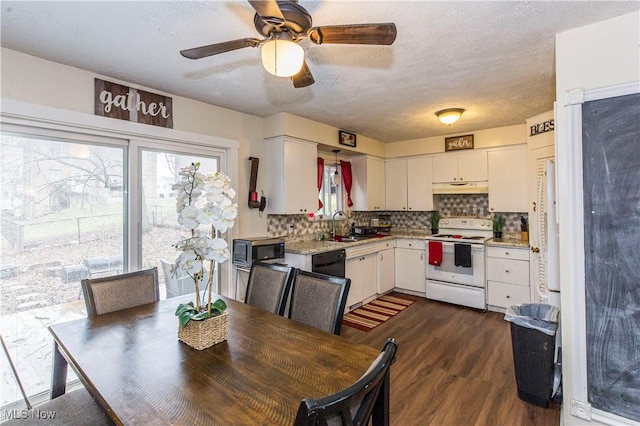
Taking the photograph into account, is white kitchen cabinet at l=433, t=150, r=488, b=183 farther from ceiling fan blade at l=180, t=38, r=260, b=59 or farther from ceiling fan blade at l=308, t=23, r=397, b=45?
ceiling fan blade at l=180, t=38, r=260, b=59

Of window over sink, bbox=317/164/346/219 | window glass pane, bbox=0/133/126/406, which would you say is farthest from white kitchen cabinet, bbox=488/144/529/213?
window glass pane, bbox=0/133/126/406

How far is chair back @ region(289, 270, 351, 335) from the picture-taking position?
170 centimetres

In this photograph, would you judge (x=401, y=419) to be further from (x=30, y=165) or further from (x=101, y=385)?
(x=30, y=165)

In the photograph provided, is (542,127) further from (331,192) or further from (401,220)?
(331,192)

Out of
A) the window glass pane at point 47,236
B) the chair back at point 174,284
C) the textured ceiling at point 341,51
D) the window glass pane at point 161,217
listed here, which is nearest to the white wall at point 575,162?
the textured ceiling at point 341,51

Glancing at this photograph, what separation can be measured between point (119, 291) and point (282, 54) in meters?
1.82

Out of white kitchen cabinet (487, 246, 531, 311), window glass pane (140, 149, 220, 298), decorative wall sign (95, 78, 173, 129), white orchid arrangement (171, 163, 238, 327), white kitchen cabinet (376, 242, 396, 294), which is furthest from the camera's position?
white kitchen cabinet (376, 242, 396, 294)

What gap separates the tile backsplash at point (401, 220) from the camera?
3854 millimetres

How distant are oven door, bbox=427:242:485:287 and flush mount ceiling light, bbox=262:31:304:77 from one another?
337 centimetres

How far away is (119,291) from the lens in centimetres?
200

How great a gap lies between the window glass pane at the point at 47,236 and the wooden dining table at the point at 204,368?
0.81 metres

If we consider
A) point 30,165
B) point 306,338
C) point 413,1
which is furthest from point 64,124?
point 413,1

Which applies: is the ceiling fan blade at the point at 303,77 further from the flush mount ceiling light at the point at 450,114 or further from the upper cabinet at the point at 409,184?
the upper cabinet at the point at 409,184

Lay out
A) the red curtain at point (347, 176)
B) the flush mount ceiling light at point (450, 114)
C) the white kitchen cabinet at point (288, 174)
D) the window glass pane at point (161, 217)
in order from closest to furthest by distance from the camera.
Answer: the window glass pane at point (161, 217), the flush mount ceiling light at point (450, 114), the white kitchen cabinet at point (288, 174), the red curtain at point (347, 176)
